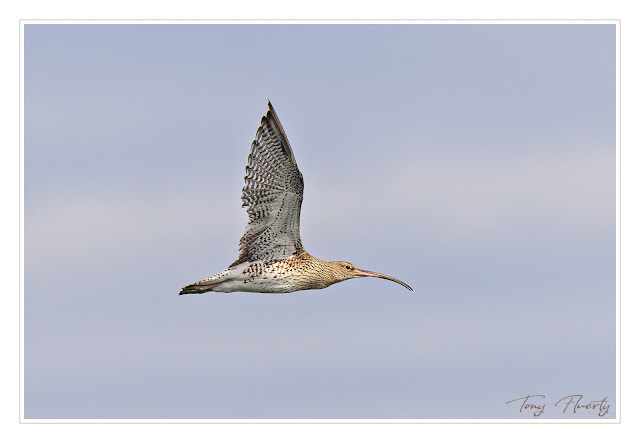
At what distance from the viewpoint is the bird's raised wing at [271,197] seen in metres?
24.1

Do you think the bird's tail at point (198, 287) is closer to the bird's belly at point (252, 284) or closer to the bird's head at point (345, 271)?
the bird's belly at point (252, 284)

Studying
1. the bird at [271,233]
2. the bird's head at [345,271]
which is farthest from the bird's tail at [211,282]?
the bird's head at [345,271]

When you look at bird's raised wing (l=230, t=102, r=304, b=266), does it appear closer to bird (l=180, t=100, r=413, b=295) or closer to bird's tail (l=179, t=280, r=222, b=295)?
bird (l=180, t=100, r=413, b=295)

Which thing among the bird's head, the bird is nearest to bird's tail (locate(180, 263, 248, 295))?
the bird

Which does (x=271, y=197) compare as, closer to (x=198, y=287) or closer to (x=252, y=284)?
(x=252, y=284)

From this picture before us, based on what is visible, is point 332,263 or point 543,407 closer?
point 543,407

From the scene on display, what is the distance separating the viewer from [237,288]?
82.4 ft

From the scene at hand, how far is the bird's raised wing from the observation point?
24.1m
